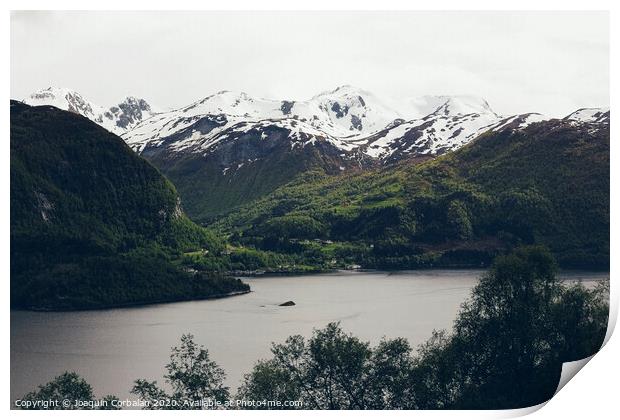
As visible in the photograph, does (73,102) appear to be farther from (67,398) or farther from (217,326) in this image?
(67,398)

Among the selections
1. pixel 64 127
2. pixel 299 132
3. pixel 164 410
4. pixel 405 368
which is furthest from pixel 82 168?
pixel 299 132

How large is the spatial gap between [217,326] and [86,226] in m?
3.43

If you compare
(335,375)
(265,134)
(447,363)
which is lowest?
(335,375)

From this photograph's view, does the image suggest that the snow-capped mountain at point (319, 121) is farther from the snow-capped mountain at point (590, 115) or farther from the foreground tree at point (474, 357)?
the foreground tree at point (474, 357)

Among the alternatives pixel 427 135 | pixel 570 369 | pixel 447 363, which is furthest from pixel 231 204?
pixel 427 135

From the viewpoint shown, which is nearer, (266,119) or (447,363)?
(447,363)

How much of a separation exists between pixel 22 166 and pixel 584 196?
10461 millimetres

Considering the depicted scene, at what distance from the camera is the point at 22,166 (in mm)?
14461

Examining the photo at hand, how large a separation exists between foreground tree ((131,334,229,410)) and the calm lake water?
1.57ft

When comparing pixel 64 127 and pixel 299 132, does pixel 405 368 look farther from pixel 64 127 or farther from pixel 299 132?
pixel 299 132

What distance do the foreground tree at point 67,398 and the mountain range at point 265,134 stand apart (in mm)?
5297

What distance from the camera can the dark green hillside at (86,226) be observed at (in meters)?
14.1

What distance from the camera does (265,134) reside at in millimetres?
30094

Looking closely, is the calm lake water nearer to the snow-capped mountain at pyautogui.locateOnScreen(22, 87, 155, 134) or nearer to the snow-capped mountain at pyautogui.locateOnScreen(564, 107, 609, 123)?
the snow-capped mountain at pyautogui.locateOnScreen(564, 107, 609, 123)
